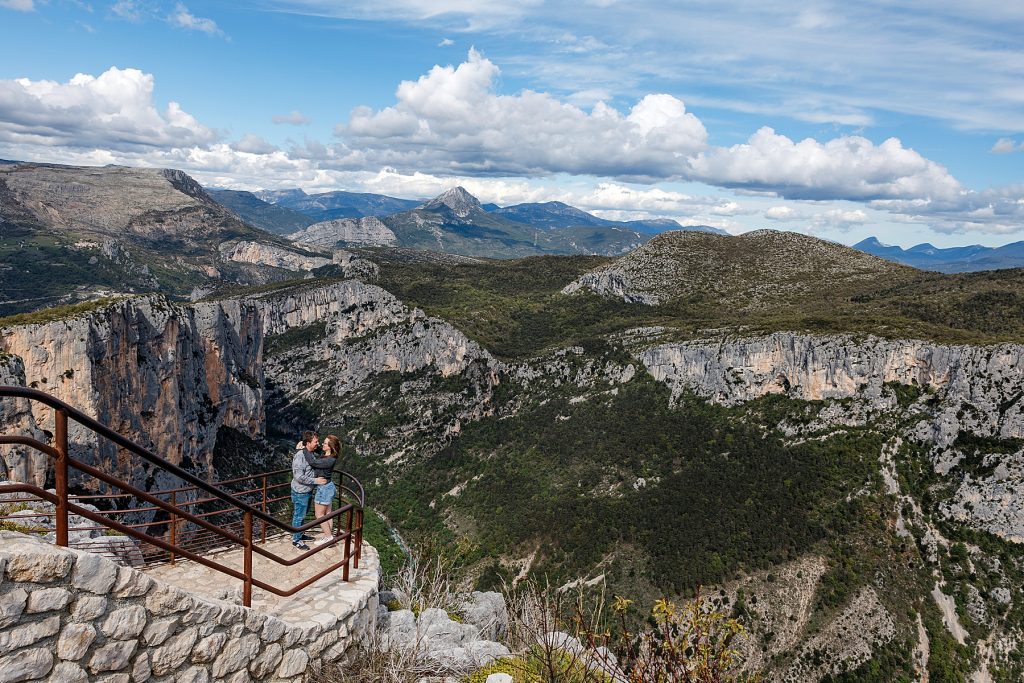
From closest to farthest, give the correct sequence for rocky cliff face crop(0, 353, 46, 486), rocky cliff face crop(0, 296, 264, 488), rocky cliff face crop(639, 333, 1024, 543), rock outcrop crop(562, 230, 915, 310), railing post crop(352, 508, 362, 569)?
railing post crop(352, 508, 362, 569)
rocky cliff face crop(0, 353, 46, 486)
rocky cliff face crop(0, 296, 264, 488)
rocky cliff face crop(639, 333, 1024, 543)
rock outcrop crop(562, 230, 915, 310)

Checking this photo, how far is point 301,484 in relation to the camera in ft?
37.1

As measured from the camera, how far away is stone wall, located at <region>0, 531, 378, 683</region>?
5.09 m

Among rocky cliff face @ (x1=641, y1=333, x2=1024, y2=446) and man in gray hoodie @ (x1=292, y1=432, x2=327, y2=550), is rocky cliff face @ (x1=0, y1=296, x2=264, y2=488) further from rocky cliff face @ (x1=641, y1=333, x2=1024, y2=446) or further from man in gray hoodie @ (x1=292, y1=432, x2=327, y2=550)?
rocky cliff face @ (x1=641, y1=333, x2=1024, y2=446)

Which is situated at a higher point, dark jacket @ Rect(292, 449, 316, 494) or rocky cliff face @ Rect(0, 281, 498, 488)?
dark jacket @ Rect(292, 449, 316, 494)

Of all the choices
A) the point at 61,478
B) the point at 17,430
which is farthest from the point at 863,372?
the point at 17,430

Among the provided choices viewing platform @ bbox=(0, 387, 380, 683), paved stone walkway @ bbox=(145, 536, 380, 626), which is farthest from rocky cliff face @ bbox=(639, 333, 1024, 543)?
viewing platform @ bbox=(0, 387, 380, 683)

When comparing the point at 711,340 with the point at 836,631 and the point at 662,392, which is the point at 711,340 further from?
the point at 836,631

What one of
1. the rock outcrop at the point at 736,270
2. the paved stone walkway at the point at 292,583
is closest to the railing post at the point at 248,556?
the paved stone walkway at the point at 292,583

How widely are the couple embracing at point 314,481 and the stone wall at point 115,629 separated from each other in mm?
3861

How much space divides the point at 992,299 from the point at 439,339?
91.6 metres

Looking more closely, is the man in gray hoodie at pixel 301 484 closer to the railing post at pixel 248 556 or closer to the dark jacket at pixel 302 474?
the dark jacket at pixel 302 474

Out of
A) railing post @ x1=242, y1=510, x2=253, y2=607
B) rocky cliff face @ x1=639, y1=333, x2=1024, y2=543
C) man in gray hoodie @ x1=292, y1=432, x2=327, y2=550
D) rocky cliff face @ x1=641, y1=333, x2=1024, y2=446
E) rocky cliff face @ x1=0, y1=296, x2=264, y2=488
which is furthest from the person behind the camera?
rocky cliff face @ x1=641, y1=333, x2=1024, y2=446

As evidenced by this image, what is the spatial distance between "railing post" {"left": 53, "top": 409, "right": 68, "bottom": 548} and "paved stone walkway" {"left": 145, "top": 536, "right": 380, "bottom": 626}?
102 inches

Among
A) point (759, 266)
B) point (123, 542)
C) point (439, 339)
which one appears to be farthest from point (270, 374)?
point (123, 542)
